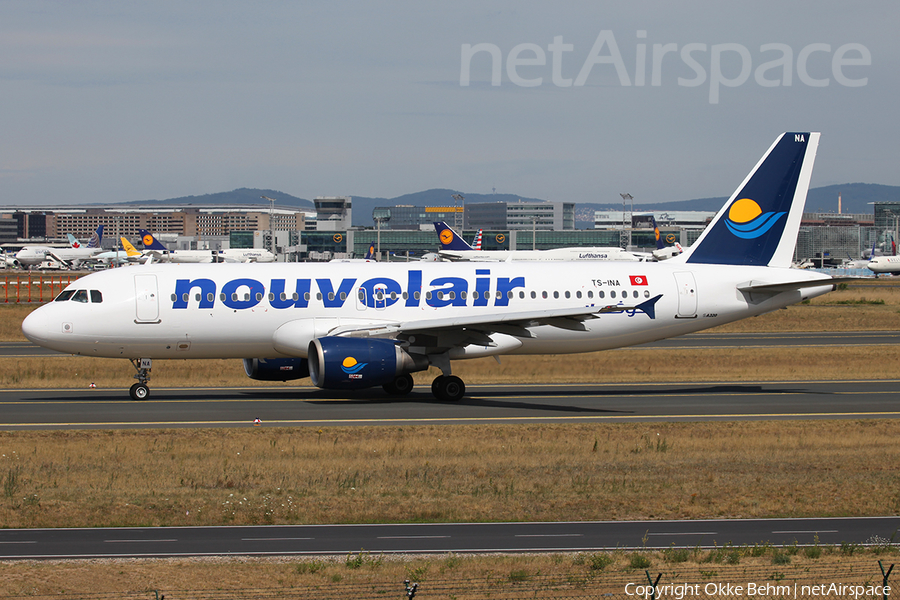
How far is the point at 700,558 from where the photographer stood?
49.7ft

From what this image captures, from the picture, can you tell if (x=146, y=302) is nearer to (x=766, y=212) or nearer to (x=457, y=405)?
(x=457, y=405)

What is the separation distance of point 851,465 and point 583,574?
1127 centimetres

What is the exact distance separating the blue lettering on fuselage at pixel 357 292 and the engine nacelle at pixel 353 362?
2590 millimetres

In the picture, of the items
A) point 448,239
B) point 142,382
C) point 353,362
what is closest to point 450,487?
point 353,362

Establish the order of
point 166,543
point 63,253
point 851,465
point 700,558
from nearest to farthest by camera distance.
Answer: point 700,558 < point 166,543 < point 851,465 < point 63,253

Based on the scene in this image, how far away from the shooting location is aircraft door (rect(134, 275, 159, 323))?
105 ft

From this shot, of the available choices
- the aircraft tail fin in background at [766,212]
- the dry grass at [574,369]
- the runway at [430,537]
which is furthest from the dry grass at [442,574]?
the aircraft tail fin in background at [766,212]

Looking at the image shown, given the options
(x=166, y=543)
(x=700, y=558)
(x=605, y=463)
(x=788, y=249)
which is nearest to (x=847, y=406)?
(x=788, y=249)

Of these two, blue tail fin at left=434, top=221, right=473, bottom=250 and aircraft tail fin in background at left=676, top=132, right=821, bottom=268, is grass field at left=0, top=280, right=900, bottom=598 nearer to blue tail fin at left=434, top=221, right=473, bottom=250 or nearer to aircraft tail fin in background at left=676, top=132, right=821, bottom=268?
aircraft tail fin in background at left=676, top=132, right=821, bottom=268

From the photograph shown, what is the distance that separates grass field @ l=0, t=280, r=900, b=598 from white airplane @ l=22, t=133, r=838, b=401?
549 cm

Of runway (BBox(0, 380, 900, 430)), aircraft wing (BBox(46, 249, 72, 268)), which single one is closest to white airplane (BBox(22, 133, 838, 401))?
runway (BBox(0, 380, 900, 430))

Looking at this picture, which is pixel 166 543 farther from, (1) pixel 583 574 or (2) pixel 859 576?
(2) pixel 859 576

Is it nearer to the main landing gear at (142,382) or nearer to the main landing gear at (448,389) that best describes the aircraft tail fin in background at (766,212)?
the main landing gear at (448,389)

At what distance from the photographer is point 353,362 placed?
30.0 meters
